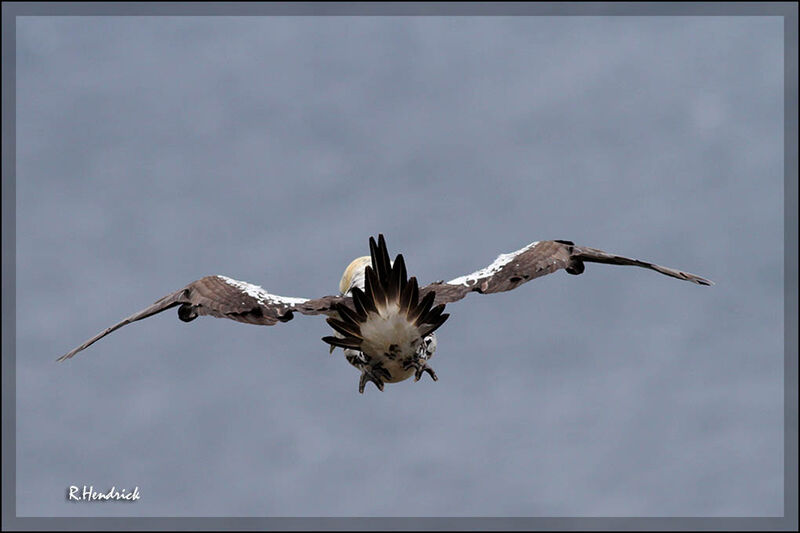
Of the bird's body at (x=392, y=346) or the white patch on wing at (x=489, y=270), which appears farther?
the white patch on wing at (x=489, y=270)

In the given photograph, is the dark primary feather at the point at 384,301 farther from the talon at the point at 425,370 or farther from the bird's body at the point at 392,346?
the talon at the point at 425,370

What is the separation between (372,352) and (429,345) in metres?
1.06

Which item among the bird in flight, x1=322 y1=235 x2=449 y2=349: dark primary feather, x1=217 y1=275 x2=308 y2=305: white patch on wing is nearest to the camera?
x1=322 y1=235 x2=449 y2=349: dark primary feather

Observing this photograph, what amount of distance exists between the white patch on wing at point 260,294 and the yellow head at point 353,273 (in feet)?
5.45

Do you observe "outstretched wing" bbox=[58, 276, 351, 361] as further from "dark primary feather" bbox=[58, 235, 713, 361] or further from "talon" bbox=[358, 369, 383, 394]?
"talon" bbox=[358, 369, 383, 394]

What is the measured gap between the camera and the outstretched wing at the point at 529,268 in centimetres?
1599

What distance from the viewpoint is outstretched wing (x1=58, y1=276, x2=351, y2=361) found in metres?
15.2

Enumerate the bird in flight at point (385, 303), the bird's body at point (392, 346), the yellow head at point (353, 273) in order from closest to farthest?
the bird in flight at point (385, 303) → the bird's body at point (392, 346) → the yellow head at point (353, 273)

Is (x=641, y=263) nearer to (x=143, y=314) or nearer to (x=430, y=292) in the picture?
(x=430, y=292)

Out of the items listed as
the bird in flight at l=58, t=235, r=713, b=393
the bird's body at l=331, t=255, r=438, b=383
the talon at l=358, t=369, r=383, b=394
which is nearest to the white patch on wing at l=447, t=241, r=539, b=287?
the bird in flight at l=58, t=235, r=713, b=393

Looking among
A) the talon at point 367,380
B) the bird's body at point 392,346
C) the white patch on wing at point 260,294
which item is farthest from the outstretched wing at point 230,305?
the talon at point 367,380

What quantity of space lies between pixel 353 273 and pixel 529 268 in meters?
2.97

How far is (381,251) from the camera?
46.7 ft

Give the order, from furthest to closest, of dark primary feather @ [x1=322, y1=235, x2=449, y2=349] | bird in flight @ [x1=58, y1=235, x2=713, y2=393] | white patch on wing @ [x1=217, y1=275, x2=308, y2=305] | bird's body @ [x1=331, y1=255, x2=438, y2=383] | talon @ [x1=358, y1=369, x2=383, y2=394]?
1. talon @ [x1=358, y1=369, x2=383, y2=394]
2. white patch on wing @ [x1=217, y1=275, x2=308, y2=305]
3. bird's body @ [x1=331, y1=255, x2=438, y2=383]
4. bird in flight @ [x1=58, y1=235, x2=713, y2=393]
5. dark primary feather @ [x1=322, y1=235, x2=449, y2=349]
